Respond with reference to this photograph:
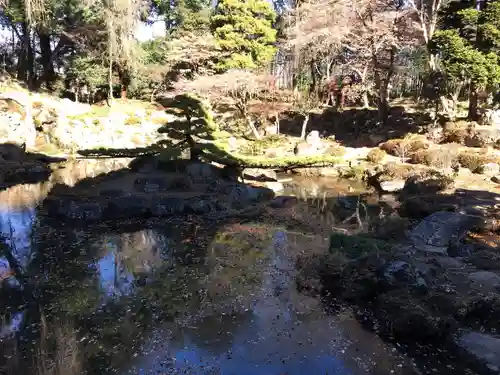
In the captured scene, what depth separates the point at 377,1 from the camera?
2217 cm

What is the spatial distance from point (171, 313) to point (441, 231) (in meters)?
6.40

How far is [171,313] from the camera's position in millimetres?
6934

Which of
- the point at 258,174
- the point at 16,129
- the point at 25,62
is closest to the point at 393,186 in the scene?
the point at 258,174

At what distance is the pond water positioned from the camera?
18.6 feet

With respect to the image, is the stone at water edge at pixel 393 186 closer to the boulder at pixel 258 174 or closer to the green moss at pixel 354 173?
the green moss at pixel 354 173

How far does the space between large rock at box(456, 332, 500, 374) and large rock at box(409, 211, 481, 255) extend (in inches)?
123

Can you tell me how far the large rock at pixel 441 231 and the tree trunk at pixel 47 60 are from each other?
2973 centimetres

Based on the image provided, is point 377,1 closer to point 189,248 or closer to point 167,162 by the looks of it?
point 167,162

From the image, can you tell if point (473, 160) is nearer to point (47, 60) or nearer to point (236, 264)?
point (236, 264)

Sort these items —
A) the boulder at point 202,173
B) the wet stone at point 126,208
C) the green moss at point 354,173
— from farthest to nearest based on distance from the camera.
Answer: the green moss at point 354,173 < the boulder at point 202,173 < the wet stone at point 126,208

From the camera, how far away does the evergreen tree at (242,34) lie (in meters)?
25.8

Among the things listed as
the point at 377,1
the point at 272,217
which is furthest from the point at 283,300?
the point at 377,1

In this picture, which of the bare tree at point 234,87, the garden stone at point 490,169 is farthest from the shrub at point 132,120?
the garden stone at point 490,169

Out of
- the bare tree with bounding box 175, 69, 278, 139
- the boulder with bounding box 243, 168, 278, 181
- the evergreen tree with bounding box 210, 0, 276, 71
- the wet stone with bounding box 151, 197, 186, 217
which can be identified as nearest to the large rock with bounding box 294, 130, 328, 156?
the bare tree with bounding box 175, 69, 278, 139
